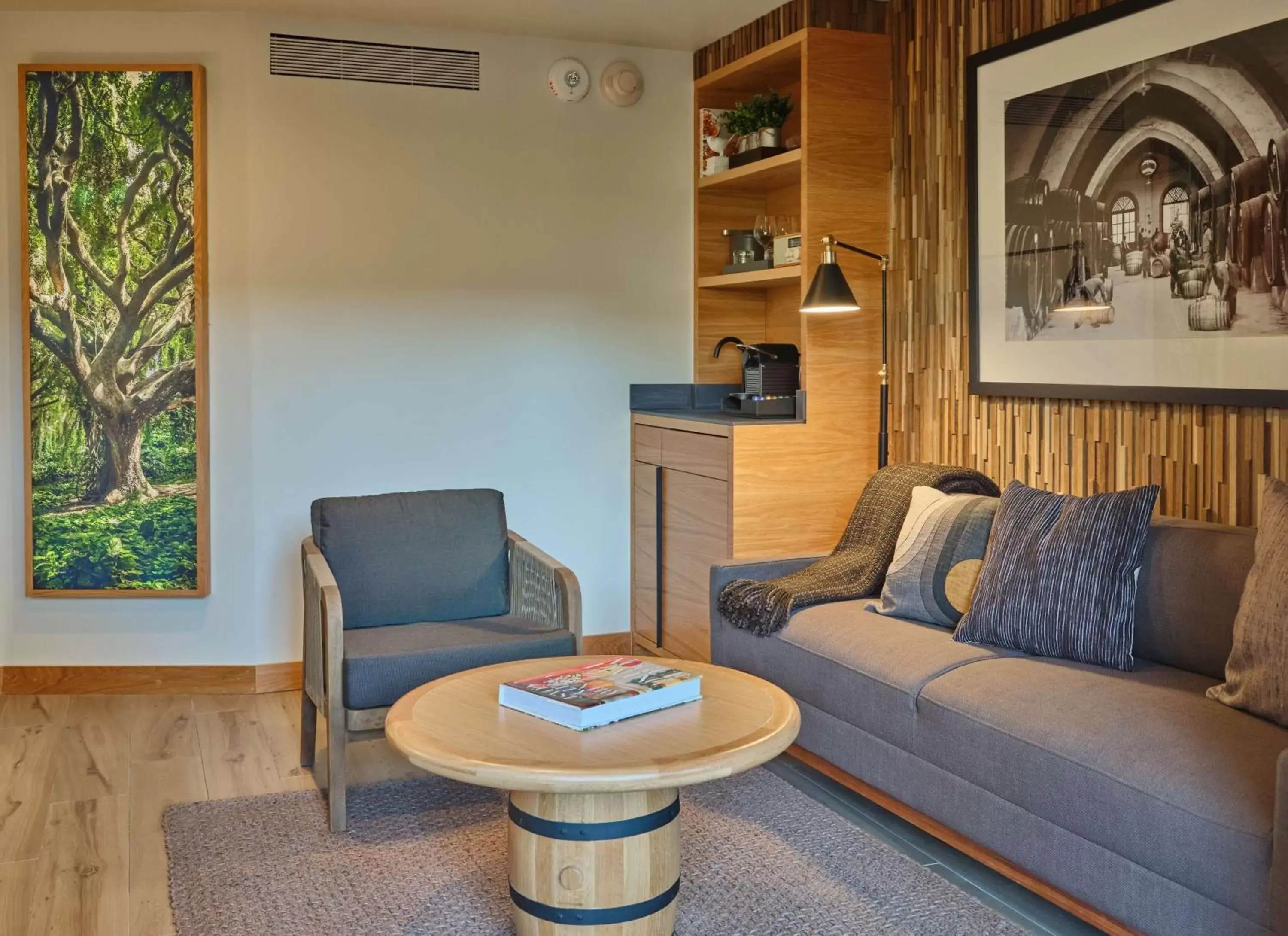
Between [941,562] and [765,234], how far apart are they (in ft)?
6.29

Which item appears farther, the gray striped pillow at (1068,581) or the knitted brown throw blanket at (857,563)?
the knitted brown throw blanket at (857,563)

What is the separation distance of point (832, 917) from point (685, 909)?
0.31 meters

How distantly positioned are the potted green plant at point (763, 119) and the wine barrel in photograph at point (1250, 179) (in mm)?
1909

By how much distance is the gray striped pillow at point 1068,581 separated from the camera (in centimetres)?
273

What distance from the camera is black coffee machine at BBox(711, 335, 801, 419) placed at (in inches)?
169

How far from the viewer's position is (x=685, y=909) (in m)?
2.56

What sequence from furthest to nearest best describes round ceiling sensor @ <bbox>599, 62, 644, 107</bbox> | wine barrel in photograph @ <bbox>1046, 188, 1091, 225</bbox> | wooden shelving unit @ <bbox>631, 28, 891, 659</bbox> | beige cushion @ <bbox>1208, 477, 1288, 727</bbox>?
1. round ceiling sensor @ <bbox>599, 62, 644, 107</bbox>
2. wooden shelving unit @ <bbox>631, 28, 891, 659</bbox>
3. wine barrel in photograph @ <bbox>1046, 188, 1091, 225</bbox>
4. beige cushion @ <bbox>1208, 477, 1288, 727</bbox>

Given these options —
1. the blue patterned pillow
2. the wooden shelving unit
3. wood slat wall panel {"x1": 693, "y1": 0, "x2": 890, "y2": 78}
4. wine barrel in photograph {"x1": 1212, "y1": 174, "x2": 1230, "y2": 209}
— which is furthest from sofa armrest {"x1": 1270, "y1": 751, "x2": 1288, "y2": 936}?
wood slat wall panel {"x1": 693, "y1": 0, "x2": 890, "y2": 78}

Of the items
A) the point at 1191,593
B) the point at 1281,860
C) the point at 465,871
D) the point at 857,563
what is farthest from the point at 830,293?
the point at 1281,860

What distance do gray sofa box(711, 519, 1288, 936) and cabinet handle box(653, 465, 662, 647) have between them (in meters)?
1.28

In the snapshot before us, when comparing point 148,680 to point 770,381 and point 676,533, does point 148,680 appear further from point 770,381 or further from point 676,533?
point 770,381

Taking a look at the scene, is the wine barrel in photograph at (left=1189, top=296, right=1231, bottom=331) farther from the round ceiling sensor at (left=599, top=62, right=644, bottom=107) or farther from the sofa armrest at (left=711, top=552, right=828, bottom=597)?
the round ceiling sensor at (left=599, top=62, right=644, bottom=107)

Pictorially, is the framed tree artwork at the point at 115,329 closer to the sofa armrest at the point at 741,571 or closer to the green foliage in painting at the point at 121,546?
the green foliage in painting at the point at 121,546

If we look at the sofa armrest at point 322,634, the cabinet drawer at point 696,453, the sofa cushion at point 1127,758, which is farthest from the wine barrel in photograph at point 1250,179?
the sofa armrest at point 322,634
